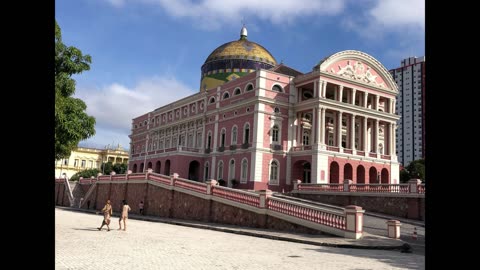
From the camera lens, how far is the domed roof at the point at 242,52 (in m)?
52.2

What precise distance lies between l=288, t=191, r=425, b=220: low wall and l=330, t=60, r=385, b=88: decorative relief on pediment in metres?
13.2

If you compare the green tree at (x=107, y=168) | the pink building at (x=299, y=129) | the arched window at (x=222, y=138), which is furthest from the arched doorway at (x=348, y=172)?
the green tree at (x=107, y=168)

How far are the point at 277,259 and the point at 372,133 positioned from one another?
32258 millimetres

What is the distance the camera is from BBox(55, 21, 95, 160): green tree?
13562 millimetres

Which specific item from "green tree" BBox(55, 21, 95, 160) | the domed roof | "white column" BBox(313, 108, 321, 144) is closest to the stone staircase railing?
"green tree" BBox(55, 21, 95, 160)

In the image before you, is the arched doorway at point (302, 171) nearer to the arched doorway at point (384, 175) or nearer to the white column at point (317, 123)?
the white column at point (317, 123)

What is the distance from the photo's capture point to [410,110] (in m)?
94.5

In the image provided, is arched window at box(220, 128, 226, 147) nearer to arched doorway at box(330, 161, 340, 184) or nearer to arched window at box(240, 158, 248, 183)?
arched window at box(240, 158, 248, 183)

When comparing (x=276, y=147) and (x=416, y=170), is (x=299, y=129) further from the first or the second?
(x=416, y=170)

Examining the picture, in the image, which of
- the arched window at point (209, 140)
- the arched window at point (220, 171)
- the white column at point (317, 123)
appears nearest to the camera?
the white column at point (317, 123)

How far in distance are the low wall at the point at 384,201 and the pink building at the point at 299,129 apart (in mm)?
5385

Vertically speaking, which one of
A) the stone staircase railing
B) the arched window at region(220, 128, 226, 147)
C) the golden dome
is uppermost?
the golden dome

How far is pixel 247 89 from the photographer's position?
129 feet
